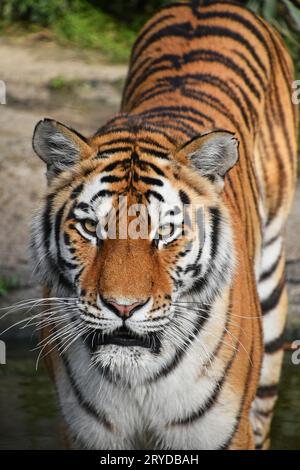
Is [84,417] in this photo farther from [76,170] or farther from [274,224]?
[274,224]

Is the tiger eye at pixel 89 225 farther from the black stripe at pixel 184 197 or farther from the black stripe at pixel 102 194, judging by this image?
the black stripe at pixel 184 197

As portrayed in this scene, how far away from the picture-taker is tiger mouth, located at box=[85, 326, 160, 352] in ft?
8.59

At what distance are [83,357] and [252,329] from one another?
1.82 feet

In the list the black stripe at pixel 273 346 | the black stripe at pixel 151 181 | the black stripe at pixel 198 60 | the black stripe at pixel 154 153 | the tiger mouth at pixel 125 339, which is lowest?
the black stripe at pixel 273 346

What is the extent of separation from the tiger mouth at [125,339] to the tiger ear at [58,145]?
488mm

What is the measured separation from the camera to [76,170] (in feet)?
9.34

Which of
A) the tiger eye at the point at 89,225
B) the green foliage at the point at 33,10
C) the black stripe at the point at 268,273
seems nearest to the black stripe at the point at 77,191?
the tiger eye at the point at 89,225

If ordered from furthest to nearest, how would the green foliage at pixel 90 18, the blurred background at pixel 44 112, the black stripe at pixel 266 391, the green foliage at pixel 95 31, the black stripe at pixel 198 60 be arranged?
the green foliage at pixel 90 18 → the green foliage at pixel 95 31 → the blurred background at pixel 44 112 → the black stripe at pixel 266 391 → the black stripe at pixel 198 60

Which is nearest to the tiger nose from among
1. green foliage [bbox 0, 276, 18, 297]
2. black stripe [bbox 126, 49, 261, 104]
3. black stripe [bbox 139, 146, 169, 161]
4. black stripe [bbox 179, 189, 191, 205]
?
black stripe [bbox 179, 189, 191, 205]

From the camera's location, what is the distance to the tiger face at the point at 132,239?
2.59 metres

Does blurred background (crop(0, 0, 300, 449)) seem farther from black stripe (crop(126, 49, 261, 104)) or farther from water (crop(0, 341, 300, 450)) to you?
black stripe (crop(126, 49, 261, 104))

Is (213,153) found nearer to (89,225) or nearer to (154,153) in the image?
(154,153)

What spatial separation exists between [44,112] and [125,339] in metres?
4.35
